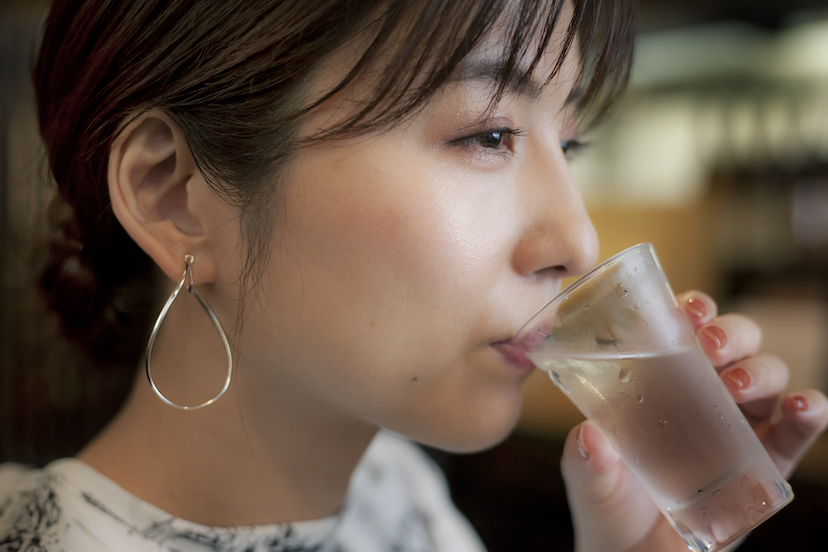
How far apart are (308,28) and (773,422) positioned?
3.18 feet

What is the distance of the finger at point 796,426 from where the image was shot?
97 cm

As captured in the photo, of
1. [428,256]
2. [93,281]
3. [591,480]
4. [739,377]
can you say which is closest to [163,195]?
[93,281]

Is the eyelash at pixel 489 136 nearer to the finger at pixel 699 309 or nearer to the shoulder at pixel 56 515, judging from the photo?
the finger at pixel 699 309

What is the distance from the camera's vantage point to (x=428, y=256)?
75 cm

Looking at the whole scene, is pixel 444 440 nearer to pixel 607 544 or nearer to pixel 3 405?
pixel 607 544

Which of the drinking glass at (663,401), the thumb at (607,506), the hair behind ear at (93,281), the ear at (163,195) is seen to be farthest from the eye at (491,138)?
the hair behind ear at (93,281)

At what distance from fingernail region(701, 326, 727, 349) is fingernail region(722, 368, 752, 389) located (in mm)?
58

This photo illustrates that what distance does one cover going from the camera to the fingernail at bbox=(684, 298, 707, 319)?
0.96m

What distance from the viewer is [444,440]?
0.84 m

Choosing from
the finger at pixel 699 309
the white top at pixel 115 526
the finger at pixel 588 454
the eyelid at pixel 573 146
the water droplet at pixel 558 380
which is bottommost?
the white top at pixel 115 526

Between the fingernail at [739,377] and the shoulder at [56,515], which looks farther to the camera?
the fingernail at [739,377]

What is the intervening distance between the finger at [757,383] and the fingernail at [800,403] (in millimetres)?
32

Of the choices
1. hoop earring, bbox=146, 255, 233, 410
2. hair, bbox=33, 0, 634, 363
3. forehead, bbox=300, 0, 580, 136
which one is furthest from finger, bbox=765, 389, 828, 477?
hoop earring, bbox=146, 255, 233, 410

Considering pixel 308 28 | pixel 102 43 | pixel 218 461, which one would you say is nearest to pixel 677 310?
pixel 308 28
